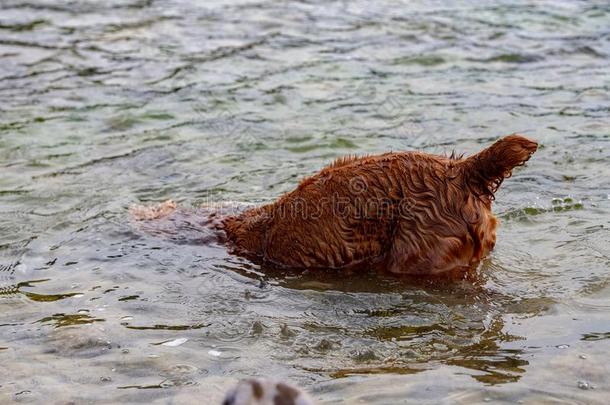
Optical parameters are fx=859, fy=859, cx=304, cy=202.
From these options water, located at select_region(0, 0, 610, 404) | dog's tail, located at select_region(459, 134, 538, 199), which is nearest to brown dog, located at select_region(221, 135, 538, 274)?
dog's tail, located at select_region(459, 134, 538, 199)

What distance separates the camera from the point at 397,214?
5262 mm

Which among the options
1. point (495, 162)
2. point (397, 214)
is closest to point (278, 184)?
point (397, 214)

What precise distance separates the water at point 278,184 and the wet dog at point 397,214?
185mm

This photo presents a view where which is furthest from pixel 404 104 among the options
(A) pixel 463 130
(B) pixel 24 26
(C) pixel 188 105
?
(B) pixel 24 26

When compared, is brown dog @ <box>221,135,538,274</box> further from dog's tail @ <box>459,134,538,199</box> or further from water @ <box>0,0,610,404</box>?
water @ <box>0,0,610,404</box>

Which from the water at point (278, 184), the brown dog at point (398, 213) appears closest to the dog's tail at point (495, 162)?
the brown dog at point (398, 213)

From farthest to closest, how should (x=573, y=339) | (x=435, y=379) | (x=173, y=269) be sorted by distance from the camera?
1. (x=173, y=269)
2. (x=573, y=339)
3. (x=435, y=379)

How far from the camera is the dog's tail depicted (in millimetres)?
4789

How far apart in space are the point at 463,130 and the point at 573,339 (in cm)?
425

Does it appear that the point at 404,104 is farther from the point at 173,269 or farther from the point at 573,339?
the point at 573,339

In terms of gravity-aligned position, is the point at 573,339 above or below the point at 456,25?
below

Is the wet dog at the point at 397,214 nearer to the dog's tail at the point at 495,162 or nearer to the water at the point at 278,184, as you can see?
the dog's tail at the point at 495,162

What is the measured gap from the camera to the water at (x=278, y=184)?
14.6 feet

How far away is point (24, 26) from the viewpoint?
1211 cm
